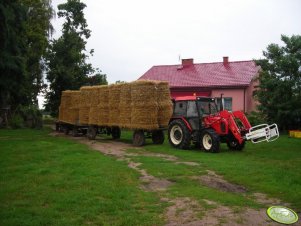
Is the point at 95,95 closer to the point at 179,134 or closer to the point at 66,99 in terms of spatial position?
the point at 66,99

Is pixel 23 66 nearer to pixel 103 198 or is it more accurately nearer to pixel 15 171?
pixel 15 171

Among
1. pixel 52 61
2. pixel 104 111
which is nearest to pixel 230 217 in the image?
pixel 104 111

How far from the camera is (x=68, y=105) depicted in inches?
1091

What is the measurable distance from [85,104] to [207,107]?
9.51 m

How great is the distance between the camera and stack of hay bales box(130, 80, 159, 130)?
18859 mm

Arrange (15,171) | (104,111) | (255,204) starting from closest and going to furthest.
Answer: (255,204)
(15,171)
(104,111)

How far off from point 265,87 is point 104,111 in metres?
11.3

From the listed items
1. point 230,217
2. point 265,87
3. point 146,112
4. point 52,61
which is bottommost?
point 230,217

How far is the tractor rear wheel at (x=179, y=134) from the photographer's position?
57.5 ft

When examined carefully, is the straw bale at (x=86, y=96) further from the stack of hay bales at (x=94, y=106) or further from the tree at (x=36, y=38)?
the tree at (x=36, y=38)

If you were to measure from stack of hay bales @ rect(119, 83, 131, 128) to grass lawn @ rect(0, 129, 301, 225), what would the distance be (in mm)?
5057

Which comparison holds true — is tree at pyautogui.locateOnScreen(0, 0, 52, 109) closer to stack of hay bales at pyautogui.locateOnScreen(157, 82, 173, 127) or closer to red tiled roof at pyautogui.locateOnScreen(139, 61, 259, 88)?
red tiled roof at pyautogui.locateOnScreen(139, 61, 259, 88)

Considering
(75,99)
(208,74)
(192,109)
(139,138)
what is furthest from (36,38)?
(192,109)

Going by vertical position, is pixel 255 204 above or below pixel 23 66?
below
